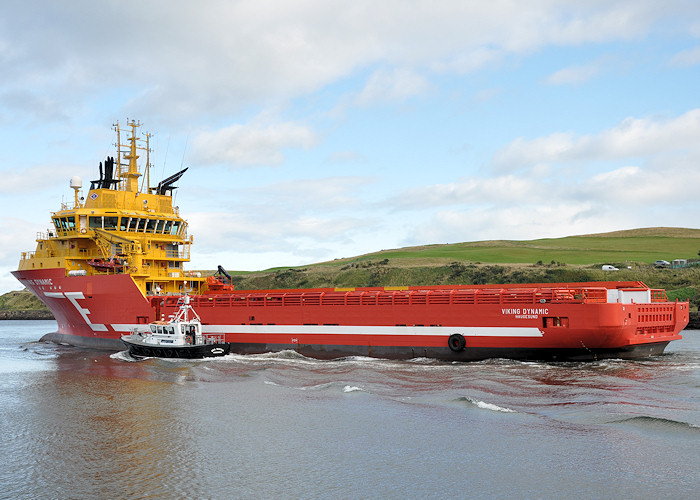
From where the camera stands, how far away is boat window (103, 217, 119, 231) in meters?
34.2

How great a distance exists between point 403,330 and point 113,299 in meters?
16.5

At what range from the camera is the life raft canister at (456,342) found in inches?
961

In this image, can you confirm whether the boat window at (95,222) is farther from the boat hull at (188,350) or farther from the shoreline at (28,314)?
the shoreline at (28,314)

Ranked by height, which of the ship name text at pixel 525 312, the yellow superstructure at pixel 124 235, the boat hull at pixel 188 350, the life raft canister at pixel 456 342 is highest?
the yellow superstructure at pixel 124 235

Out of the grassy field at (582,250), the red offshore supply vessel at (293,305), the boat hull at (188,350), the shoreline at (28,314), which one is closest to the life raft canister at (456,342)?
the red offshore supply vessel at (293,305)

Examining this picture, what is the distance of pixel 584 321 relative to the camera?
2208 cm

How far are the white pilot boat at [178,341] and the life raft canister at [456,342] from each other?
10.4 meters

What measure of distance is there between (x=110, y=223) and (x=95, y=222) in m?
0.80

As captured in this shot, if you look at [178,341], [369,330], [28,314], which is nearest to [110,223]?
[178,341]

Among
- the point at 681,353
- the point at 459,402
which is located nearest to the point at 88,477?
the point at 459,402

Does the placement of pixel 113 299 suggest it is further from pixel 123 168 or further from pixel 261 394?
pixel 261 394

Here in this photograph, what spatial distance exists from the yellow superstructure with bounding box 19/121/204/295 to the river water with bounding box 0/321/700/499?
10682mm

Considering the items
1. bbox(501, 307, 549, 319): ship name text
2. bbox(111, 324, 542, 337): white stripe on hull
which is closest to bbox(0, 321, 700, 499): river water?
bbox(111, 324, 542, 337): white stripe on hull

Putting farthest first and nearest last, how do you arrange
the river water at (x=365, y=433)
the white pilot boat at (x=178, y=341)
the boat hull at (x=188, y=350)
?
the white pilot boat at (x=178, y=341) → the boat hull at (x=188, y=350) → the river water at (x=365, y=433)
